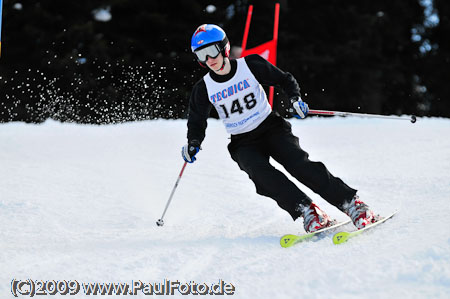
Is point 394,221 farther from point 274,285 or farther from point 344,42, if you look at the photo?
point 344,42

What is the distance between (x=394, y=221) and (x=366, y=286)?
1.10 metres

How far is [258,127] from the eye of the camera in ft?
10.9

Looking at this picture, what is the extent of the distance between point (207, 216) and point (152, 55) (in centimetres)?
1138

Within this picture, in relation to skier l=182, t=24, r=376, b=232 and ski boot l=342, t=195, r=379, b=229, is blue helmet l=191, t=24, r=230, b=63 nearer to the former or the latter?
skier l=182, t=24, r=376, b=232

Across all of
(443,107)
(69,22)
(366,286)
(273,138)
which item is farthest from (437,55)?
(366,286)

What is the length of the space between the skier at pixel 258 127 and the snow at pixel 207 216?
0.89ft

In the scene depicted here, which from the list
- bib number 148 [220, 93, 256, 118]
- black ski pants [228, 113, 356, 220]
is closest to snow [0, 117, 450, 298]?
black ski pants [228, 113, 356, 220]

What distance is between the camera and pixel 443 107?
60.6ft

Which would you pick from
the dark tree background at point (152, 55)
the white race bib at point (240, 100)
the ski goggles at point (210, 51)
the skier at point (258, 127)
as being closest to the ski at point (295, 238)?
the skier at point (258, 127)

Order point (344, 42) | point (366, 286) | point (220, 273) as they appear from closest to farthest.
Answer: point (366, 286), point (220, 273), point (344, 42)

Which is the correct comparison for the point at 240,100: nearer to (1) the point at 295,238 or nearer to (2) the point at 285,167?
(2) the point at 285,167

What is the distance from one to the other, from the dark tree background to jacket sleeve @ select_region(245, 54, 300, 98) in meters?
8.93

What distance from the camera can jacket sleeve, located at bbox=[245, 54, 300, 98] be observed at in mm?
3383

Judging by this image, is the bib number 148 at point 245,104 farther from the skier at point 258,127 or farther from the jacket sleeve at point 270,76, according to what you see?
the jacket sleeve at point 270,76
